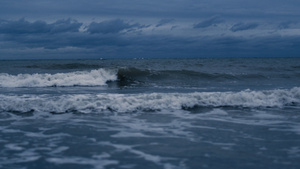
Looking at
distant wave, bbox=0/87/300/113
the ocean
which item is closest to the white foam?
distant wave, bbox=0/87/300/113

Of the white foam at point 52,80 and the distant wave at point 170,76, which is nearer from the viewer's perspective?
the white foam at point 52,80

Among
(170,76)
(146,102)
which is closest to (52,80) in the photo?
(170,76)

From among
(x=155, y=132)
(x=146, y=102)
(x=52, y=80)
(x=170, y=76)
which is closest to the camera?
(x=155, y=132)

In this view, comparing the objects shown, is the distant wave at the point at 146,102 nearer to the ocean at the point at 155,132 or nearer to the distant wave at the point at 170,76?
the ocean at the point at 155,132

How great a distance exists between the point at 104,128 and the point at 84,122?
80 centimetres

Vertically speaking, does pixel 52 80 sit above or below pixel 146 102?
above

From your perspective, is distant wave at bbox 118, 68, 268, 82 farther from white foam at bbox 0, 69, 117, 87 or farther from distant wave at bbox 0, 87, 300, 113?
distant wave at bbox 0, 87, 300, 113

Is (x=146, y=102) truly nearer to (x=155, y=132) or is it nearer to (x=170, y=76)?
(x=155, y=132)

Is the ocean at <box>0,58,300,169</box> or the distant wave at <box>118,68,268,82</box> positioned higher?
the distant wave at <box>118,68,268,82</box>

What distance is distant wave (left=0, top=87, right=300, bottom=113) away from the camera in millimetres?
8760

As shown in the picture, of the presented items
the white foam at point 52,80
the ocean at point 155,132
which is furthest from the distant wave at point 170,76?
the ocean at point 155,132

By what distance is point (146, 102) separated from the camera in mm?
9289

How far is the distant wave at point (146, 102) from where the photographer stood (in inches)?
345

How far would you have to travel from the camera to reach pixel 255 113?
8.59m
